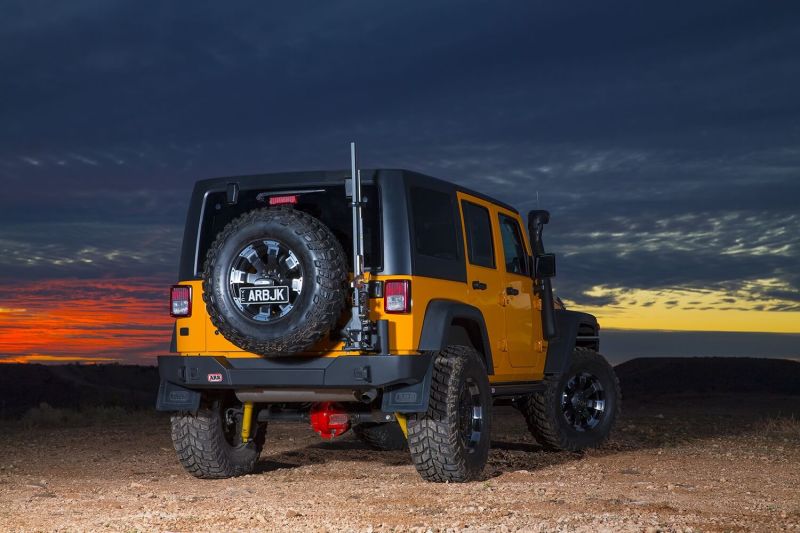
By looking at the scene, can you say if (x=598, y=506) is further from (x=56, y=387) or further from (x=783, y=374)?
(x=56, y=387)

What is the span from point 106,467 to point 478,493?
4.28m

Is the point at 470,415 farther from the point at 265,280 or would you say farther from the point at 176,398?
the point at 176,398

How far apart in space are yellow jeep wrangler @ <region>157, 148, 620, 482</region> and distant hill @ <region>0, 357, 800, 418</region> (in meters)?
23.0

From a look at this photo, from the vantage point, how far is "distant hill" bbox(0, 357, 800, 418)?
115ft

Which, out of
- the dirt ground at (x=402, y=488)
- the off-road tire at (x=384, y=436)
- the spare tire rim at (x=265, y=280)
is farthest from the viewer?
the off-road tire at (x=384, y=436)

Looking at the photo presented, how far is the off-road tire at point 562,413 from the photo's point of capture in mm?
11484

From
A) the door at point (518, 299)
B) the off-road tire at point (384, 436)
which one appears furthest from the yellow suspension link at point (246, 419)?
the door at point (518, 299)

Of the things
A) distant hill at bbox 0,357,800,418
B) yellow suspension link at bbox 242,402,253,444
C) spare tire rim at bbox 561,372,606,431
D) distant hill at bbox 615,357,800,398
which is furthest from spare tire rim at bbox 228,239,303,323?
distant hill at bbox 615,357,800,398

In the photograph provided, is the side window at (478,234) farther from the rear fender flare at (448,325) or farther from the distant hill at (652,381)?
the distant hill at (652,381)

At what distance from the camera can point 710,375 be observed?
1491 inches

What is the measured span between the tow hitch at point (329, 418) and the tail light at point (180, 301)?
1.38m

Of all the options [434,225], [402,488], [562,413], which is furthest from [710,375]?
[402,488]

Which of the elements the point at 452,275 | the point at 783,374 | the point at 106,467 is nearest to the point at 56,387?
the point at 783,374

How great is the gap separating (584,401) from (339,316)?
15.5ft
